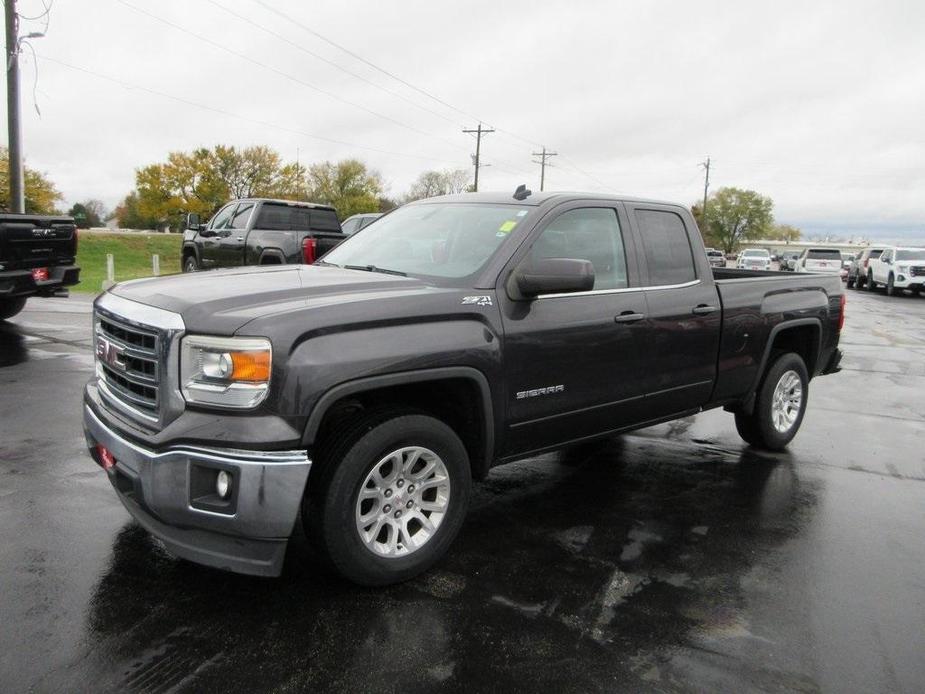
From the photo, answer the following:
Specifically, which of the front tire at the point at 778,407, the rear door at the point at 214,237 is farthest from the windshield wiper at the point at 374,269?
the rear door at the point at 214,237

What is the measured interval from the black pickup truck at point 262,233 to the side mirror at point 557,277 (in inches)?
384

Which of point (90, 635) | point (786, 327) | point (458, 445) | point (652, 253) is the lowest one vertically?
point (90, 635)

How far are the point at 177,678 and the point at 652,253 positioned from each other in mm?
3602

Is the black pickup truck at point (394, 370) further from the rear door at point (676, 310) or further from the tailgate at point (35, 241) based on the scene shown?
the tailgate at point (35, 241)

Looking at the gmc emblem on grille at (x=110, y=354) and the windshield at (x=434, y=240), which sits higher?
the windshield at (x=434, y=240)

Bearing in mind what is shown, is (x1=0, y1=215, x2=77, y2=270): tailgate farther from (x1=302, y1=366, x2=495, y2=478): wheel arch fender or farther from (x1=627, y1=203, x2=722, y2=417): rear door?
(x1=627, y1=203, x2=722, y2=417): rear door

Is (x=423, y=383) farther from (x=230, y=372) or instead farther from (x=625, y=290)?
(x=625, y=290)

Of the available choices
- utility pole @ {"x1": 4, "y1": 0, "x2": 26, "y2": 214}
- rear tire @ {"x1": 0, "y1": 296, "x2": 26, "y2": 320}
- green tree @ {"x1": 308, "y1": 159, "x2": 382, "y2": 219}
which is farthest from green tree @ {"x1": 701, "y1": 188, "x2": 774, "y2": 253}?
rear tire @ {"x1": 0, "y1": 296, "x2": 26, "y2": 320}

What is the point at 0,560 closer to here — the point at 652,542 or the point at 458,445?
the point at 458,445

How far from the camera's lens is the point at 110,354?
3539 millimetres

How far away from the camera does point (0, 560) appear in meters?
3.55

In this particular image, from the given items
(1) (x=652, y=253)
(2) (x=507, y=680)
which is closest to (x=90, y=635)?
(2) (x=507, y=680)

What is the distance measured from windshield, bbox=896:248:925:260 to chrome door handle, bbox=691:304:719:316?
88.9 ft

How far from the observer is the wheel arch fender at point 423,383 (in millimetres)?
3018
